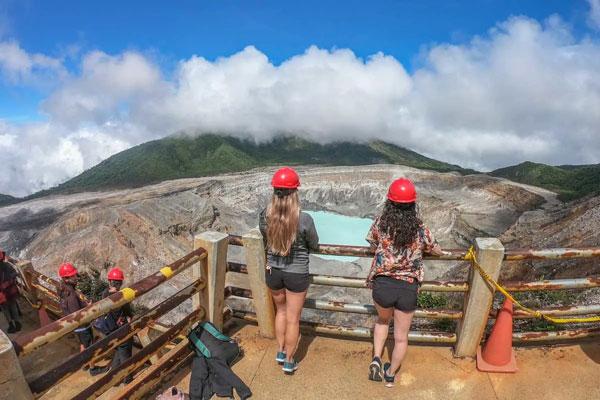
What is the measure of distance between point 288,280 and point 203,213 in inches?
1600

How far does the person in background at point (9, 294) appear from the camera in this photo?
754 cm

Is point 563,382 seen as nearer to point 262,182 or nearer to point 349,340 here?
point 349,340

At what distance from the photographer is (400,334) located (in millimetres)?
4148

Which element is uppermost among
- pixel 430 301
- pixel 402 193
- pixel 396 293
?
pixel 402 193

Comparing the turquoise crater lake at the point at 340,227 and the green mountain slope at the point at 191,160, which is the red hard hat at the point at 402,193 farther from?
the green mountain slope at the point at 191,160

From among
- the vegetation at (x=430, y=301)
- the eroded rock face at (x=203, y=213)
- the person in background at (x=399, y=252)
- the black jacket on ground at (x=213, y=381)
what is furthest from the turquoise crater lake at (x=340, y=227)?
the person in background at (x=399, y=252)

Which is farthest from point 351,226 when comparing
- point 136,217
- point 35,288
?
point 35,288

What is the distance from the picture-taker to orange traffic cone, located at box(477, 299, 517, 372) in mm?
4461

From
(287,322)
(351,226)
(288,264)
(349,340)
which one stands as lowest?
(351,226)

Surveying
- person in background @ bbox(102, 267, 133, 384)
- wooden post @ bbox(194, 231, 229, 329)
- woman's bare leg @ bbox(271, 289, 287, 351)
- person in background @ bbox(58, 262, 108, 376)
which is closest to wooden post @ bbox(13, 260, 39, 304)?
person in background @ bbox(58, 262, 108, 376)

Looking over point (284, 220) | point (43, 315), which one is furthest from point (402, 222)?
point (43, 315)

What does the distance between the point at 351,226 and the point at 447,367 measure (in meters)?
60.4

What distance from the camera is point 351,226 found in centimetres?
6456

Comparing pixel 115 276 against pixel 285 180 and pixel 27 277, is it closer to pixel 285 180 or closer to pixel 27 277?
pixel 27 277
